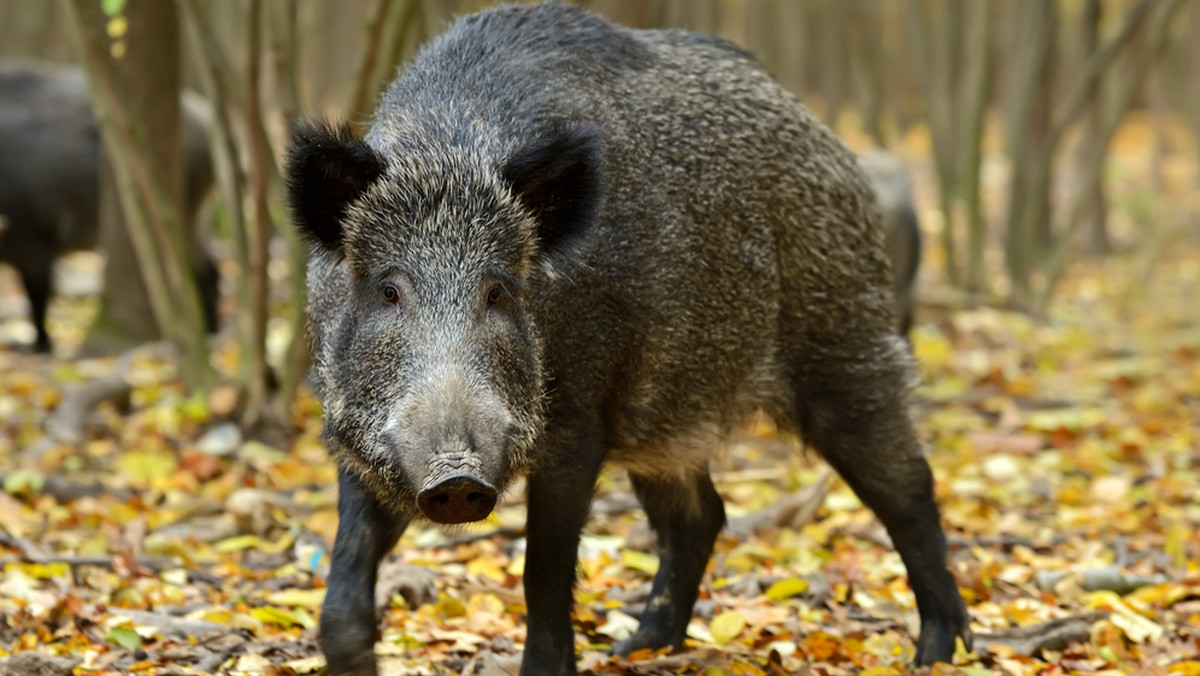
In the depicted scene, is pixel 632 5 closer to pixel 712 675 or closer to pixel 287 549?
pixel 287 549

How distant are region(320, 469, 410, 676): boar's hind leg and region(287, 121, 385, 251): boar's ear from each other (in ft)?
2.13

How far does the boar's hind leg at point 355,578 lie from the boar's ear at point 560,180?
2.69 ft

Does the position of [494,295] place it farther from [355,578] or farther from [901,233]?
[901,233]

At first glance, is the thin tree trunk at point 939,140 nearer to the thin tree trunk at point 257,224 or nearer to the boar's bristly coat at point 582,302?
the thin tree trunk at point 257,224

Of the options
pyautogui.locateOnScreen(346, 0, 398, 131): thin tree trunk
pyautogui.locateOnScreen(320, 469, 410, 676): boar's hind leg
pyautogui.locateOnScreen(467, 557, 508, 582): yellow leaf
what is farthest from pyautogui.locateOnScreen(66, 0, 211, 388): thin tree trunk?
pyautogui.locateOnScreen(320, 469, 410, 676): boar's hind leg

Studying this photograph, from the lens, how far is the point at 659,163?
415 cm

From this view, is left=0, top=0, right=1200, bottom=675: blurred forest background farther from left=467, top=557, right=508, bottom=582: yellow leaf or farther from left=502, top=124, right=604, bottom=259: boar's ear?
left=502, top=124, right=604, bottom=259: boar's ear

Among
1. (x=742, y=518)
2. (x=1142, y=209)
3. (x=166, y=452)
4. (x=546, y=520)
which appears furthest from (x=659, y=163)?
(x=1142, y=209)

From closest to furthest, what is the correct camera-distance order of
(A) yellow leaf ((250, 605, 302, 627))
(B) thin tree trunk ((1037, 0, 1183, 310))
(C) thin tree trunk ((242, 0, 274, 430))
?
(A) yellow leaf ((250, 605, 302, 627))
(C) thin tree trunk ((242, 0, 274, 430))
(B) thin tree trunk ((1037, 0, 1183, 310))

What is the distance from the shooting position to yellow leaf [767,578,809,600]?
494 cm

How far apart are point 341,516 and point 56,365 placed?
19.5 feet

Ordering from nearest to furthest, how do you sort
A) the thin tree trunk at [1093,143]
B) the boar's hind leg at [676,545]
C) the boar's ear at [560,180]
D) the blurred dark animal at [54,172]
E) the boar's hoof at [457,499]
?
the boar's hoof at [457,499], the boar's ear at [560,180], the boar's hind leg at [676,545], the blurred dark animal at [54,172], the thin tree trunk at [1093,143]

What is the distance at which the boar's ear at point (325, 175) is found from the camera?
3.41 meters

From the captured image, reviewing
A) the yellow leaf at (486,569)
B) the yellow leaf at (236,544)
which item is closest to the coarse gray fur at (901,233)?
the yellow leaf at (486,569)
